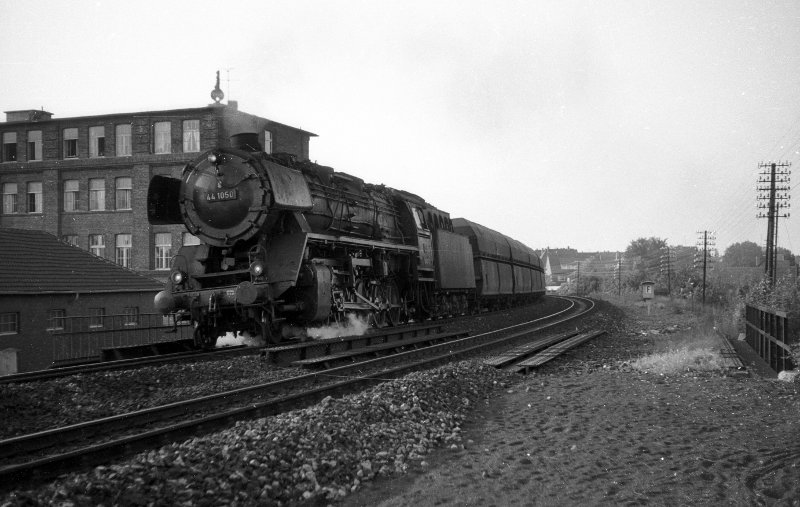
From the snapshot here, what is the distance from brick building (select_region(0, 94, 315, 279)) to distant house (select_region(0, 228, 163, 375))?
12.2 meters

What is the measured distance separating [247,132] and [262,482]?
10.4 metres

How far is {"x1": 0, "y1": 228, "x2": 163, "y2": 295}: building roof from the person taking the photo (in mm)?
19531

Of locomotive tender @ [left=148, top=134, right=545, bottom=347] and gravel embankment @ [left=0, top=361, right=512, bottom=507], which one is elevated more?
locomotive tender @ [left=148, top=134, right=545, bottom=347]

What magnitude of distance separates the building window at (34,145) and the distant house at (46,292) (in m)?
19.4

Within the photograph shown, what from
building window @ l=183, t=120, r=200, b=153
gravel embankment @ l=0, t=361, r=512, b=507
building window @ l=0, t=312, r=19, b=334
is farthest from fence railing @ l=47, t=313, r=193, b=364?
building window @ l=183, t=120, r=200, b=153

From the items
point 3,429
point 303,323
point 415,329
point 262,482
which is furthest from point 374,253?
point 262,482

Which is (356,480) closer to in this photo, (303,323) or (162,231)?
(303,323)

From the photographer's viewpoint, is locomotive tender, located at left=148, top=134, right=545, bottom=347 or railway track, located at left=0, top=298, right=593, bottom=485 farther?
locomotive tender, located at left=148, top=134, right=545, bottom=347

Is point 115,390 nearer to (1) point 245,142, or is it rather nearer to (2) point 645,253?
(1) point 245,142

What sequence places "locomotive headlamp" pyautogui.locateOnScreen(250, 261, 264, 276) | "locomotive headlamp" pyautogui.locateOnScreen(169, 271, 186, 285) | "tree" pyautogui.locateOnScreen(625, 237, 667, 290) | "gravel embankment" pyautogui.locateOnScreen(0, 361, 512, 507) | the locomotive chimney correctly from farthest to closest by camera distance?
"tree" pyautogui.locateOnScreen(625, 237, 667, 290) < the locomotive chimney < "locomotive headlamp" pyautogui.locateOnScreen(169, 271, 186, 285) < "locomotive headlamp" pyautogui.locateOnScreen(250, 261, 264, 276) < "gravel embankment" pyautogui.locateOnScreen(0, 361, 512, 507)

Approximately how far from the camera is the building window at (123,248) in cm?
3659

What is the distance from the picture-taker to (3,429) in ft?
22.4

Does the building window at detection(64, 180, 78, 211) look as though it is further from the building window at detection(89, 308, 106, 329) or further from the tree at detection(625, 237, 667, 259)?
the tree at detection(625, 237, 667, 259)

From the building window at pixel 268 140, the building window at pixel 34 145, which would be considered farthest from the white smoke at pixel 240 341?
the building window at pixel 34 145
